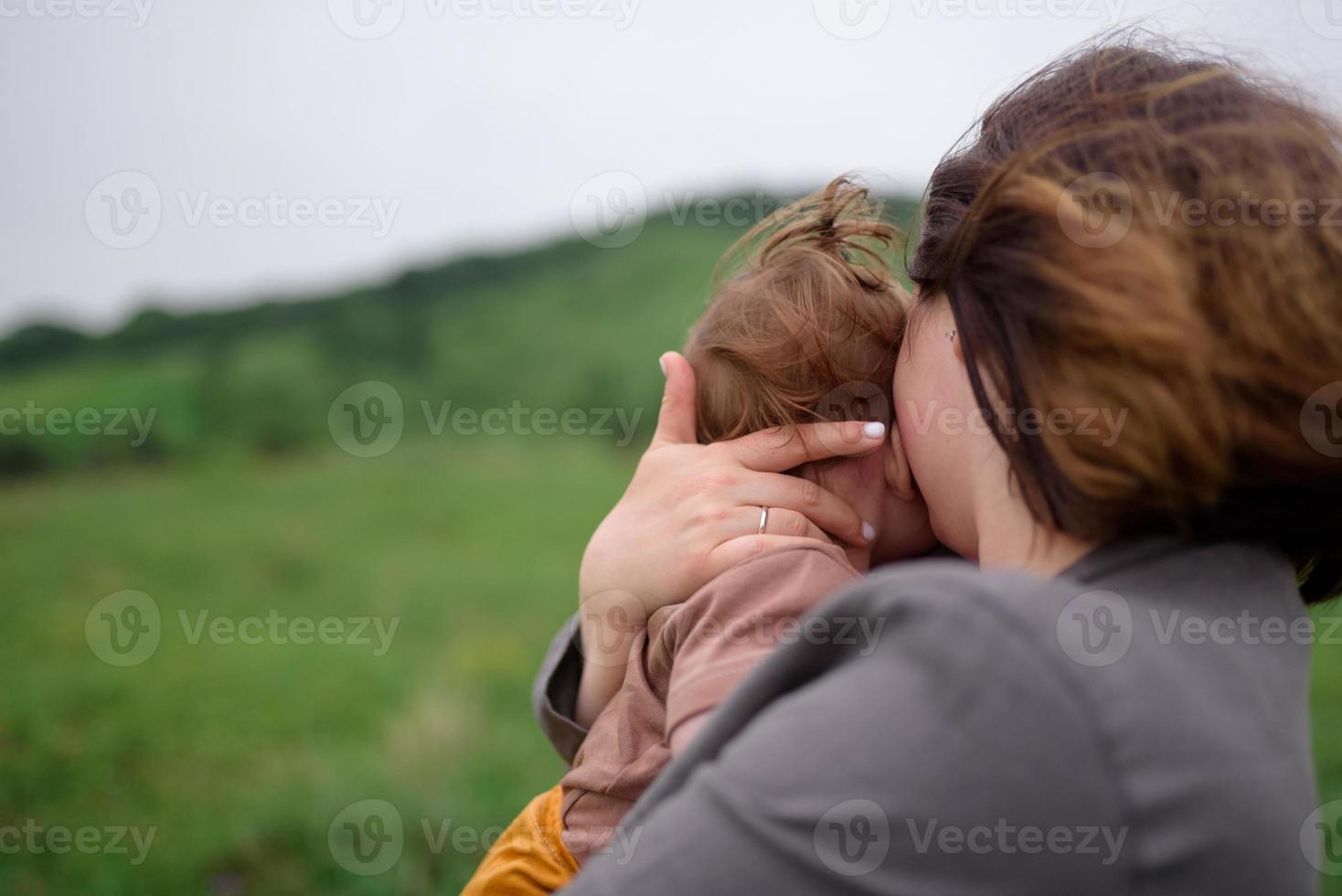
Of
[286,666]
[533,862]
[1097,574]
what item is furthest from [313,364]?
[1097,574]

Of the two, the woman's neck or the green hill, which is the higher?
the woman's neck

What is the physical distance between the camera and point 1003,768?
2.91ft

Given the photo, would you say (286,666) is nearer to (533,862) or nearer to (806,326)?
(533,862)

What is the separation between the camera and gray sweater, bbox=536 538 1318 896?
876 mm

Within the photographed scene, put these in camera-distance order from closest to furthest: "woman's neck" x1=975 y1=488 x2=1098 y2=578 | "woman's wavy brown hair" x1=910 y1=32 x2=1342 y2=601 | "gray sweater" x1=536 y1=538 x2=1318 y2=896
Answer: "gray sweater" x1=536 y1=538 x2=1318 y2=896
"woman's wavy brown hair" x1=910 y1=32 x2=1342 y2=601
"woman's neck" x1=975 y1=488 x2=1098 y2=578

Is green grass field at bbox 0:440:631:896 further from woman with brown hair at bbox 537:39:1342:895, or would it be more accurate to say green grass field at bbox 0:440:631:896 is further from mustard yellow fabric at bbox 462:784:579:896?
woman with brown hair at bbox 537:39:1342:895

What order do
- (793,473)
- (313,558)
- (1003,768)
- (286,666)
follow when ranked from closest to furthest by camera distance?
(1003,768), (793,473), (286,666), (313,558)

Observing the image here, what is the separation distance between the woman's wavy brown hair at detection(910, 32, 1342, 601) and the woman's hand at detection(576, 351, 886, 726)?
508 mm

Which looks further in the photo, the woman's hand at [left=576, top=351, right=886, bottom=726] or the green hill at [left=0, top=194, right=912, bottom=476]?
the green hill at [left=0, top=194, right=912, bottom=476]

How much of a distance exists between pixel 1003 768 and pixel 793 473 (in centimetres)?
101

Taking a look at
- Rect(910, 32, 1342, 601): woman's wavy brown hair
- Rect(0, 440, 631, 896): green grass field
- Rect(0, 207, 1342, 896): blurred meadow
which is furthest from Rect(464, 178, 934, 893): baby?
Rect(0, 440, 631, 896): green grass field

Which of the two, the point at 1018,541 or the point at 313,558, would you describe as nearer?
the point at 1018,541

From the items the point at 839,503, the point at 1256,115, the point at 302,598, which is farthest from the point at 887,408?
the point at 302,598

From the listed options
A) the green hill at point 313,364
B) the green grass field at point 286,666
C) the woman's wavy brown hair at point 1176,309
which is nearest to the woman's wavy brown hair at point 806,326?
the woman's wavy brown hair at point 1176,309
